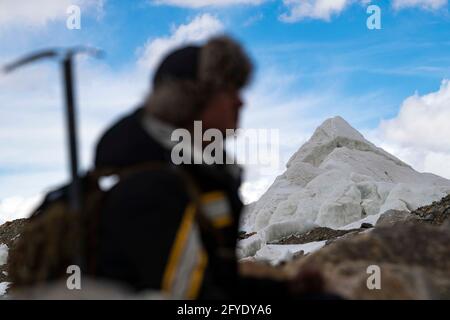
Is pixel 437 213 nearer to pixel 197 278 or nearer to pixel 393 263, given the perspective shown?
pixel 393 263

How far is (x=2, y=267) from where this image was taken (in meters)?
27.0

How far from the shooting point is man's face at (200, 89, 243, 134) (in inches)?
101

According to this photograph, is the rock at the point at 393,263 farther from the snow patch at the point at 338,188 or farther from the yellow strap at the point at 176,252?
the snow patch at the point at 338,188

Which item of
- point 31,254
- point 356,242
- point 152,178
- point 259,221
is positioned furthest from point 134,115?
point 259,221

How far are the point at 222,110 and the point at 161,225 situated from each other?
2.14 ft

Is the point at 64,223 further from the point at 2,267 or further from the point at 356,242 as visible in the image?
the point at 2,267

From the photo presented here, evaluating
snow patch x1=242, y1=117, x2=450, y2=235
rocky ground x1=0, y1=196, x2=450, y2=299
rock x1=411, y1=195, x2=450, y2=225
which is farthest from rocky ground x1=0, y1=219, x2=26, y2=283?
rocky ground x1=0, y1=196, x2=450, y2=299

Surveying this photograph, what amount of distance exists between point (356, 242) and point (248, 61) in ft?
4.92

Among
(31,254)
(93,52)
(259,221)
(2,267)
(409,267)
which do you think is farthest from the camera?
(259,221)

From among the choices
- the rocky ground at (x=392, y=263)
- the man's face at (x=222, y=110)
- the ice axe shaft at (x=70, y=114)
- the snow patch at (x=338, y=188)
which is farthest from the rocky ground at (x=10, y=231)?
the man's face at (x=222, y=110)

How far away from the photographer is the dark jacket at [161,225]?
2.15 m

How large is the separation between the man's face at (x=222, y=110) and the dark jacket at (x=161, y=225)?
200mm

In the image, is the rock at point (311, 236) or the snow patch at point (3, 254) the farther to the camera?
the snow patch at point (3, 254)

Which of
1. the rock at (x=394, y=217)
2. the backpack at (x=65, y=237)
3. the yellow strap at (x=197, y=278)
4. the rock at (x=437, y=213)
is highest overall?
the backpack at (x=65, y=237)
